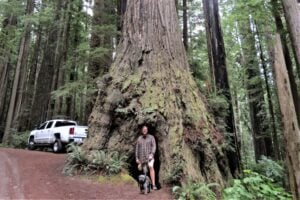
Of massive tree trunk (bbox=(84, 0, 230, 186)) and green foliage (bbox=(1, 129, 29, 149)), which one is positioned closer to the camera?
massive tree trunk (bbox=(84, 0, 230, 186))

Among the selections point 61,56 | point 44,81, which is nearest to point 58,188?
point 61,56

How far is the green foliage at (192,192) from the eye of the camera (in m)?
7.17

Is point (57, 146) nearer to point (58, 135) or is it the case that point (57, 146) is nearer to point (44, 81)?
point (58, 135)

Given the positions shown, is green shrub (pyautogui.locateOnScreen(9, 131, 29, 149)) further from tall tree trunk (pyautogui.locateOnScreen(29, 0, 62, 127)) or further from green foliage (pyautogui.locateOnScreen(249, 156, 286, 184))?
green foliage (pyautogui.locateOnScreen(249, 156, 286, 184))

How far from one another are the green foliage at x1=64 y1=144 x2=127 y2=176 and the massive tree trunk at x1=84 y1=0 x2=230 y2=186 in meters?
0.36

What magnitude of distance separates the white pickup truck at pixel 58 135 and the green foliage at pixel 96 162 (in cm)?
552

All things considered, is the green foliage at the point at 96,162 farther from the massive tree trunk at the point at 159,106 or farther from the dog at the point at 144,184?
the dog at the point at 144,184

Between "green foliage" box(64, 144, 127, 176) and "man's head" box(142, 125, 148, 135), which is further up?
"man's head" box(142, 125, 148, 135)

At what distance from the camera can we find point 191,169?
8297mm

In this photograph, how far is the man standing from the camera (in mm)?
8258

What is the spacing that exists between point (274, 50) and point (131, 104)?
4.44m

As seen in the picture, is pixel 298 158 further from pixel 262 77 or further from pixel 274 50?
pixel 262 77

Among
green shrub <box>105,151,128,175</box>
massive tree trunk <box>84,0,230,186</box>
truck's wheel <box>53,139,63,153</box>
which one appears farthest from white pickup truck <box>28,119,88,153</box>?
green shrub <box>105,151,128,175</box>

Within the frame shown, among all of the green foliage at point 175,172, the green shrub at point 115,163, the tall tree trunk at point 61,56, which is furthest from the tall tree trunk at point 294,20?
the tall tree trunk at point 61,56
